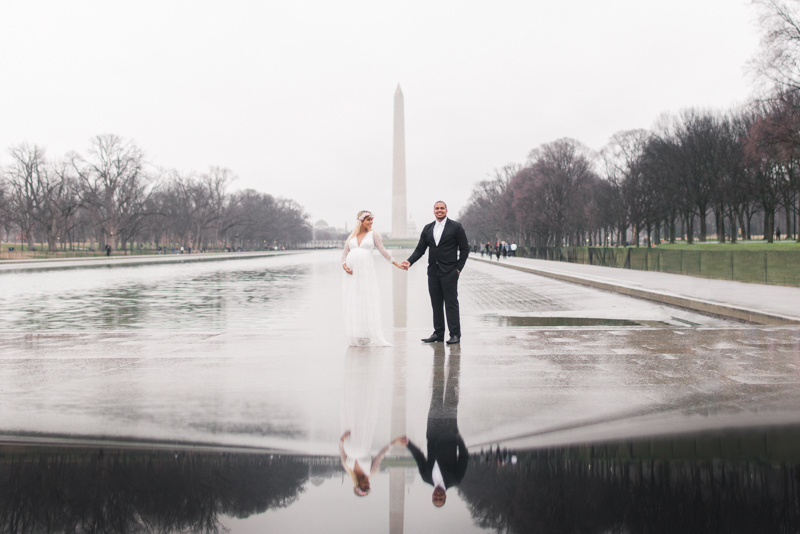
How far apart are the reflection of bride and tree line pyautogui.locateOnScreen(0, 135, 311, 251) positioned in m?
69.8

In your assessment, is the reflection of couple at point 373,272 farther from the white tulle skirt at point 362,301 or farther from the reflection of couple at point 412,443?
the reflection of couple at point 412,443

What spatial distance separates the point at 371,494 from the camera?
391 centimetres

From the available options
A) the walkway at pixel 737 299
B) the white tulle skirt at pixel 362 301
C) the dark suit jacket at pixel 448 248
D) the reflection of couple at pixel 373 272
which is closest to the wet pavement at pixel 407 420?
the white tulle skirt at pixel 362 301

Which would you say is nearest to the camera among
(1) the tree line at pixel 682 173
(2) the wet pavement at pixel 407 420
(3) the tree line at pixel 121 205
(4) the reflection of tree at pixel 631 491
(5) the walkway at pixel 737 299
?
(4) the reflection of tree at pixel 631 491

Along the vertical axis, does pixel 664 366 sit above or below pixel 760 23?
below

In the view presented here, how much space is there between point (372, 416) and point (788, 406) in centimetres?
367

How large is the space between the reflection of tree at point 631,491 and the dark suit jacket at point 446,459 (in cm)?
8

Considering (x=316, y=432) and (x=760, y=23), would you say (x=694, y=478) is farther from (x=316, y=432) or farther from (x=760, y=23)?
(x=760, y=23)

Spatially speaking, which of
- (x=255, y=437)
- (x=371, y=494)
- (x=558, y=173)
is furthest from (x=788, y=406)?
(x=558, y=173)

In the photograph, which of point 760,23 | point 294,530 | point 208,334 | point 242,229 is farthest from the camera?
point 242,229

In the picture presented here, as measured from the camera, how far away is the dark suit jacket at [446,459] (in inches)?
165

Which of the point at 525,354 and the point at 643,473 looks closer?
the point at 643,473

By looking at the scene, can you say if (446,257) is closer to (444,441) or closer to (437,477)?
(444,441)

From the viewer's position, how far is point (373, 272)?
9633mm
